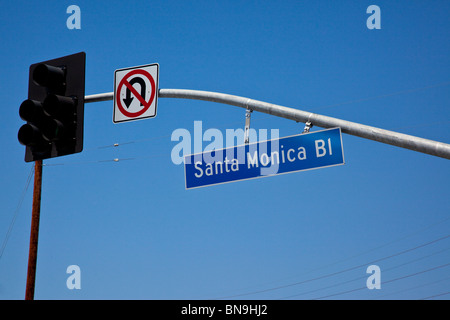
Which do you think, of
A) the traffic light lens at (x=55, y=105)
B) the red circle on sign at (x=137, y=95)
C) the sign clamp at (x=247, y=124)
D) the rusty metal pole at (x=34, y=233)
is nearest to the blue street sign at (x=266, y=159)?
the sign clamp at (x=247, y=124)

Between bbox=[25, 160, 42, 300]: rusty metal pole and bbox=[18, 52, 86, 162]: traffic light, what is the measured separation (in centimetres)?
279

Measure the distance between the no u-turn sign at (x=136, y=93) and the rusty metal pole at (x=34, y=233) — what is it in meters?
3.00

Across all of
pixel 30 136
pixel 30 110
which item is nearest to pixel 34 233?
pixel 30 136

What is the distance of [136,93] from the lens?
881 centimetres

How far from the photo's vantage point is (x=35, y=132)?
26.0 feet

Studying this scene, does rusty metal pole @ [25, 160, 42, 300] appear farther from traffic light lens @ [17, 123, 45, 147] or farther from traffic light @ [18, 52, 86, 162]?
traffic light lens @ [17, 123, 45, 147]

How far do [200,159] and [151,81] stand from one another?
60.1 inches

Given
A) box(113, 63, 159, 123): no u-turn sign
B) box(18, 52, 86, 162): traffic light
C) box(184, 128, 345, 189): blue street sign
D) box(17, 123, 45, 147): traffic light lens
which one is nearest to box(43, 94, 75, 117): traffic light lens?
box(18, 52, 86, 162): traffic light

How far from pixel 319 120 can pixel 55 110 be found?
3.89 meters

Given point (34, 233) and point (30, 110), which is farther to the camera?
point (34, 233)

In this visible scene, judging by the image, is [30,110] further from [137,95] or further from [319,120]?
A: [319,120]

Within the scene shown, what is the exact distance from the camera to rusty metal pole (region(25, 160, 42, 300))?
10.6 meters
